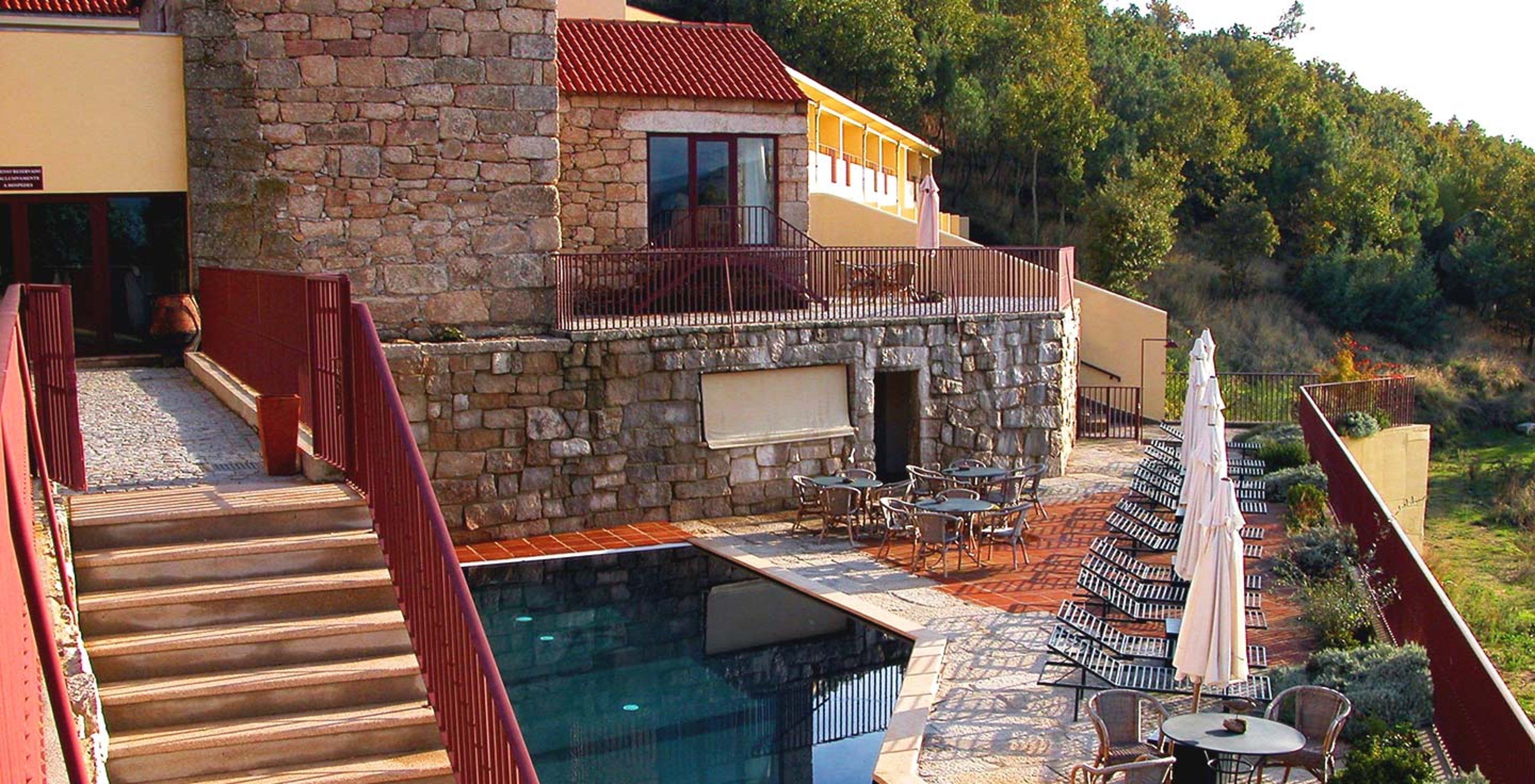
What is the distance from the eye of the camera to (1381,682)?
10.6m

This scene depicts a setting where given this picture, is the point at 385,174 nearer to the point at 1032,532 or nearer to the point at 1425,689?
the point at 1032,532

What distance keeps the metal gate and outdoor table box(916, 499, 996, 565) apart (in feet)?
28.7

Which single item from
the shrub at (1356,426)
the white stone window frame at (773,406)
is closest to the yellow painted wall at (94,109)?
the white stone window frame at (773,406)

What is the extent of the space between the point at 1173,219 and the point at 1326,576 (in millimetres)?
26479

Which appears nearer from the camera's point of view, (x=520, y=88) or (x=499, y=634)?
(x=499, y=634)

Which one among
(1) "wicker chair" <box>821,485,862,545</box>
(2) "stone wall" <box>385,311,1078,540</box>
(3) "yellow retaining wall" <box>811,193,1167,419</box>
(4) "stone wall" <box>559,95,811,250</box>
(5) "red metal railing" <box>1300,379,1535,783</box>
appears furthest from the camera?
(3) "yellow retaining wall" <box>811,193,1167,419</box>

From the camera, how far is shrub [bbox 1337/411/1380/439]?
71.4 feet

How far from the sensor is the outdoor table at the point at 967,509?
15773mm

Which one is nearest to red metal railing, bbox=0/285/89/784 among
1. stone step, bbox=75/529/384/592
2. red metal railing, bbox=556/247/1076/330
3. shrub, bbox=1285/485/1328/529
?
stone step, bbox=75/529/384/592

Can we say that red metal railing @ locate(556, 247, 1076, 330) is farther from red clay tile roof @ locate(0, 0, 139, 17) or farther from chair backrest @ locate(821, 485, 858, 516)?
red clay tile roof @ locate(0, 0, 139, 17)

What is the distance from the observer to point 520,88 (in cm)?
1688

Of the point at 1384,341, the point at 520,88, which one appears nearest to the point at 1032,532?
the point at 520,88

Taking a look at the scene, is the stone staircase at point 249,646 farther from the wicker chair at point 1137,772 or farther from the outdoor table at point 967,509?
the outdoor table at point 967,509

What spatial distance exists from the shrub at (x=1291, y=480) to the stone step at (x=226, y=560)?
566 inches
